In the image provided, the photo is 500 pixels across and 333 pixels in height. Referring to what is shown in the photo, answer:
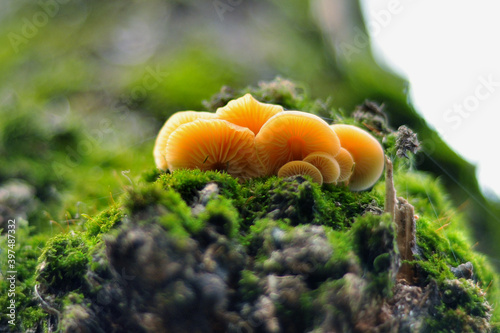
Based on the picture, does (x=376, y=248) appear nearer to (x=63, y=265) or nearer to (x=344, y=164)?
(x=344, y=164)

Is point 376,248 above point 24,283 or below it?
above

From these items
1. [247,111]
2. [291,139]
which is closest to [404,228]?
[291,139]

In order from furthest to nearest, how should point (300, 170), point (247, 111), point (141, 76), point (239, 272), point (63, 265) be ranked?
point (141, 76) < point (247, 111) < point (300, 170) < point (63, 265) < point (239, 272)

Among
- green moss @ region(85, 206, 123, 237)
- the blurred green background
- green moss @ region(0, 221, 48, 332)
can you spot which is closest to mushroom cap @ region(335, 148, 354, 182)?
green moss @ region(85, 206, 123, 237)

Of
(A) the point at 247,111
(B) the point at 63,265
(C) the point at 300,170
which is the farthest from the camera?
(A) the point at 247,111

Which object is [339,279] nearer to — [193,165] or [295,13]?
[193,165]

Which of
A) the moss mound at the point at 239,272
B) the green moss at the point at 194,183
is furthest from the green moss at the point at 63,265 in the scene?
the green moss at the point at 194,183

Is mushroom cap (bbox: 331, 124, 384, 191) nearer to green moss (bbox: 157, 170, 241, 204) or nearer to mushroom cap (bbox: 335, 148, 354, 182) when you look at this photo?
mushroom cap (bbox: 335, 148, 354, 182)

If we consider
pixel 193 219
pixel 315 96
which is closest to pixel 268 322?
pixel 193 219
